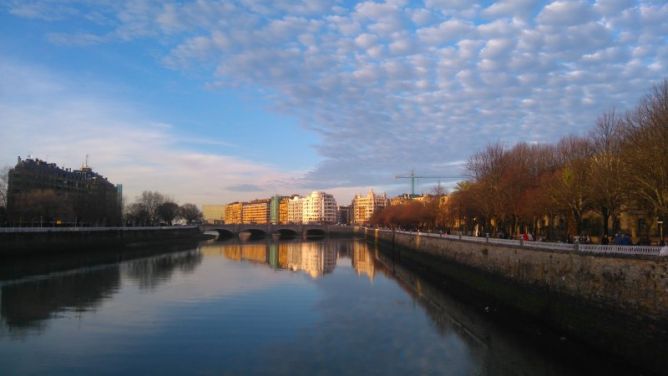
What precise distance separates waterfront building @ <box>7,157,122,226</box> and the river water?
4116cm

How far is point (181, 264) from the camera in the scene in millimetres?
53625

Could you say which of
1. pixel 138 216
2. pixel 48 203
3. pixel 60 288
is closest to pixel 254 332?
pixel 60 288

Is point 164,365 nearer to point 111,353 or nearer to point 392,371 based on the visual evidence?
point 111,353

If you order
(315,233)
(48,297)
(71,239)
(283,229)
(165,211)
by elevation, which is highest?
(165,211)

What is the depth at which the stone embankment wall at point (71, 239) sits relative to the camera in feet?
163

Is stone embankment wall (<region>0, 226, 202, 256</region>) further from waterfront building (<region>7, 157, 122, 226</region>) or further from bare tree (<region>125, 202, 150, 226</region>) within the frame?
bare tree (<region>125, 202, 150, 226</region>)

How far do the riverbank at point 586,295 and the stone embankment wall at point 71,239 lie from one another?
4265cm

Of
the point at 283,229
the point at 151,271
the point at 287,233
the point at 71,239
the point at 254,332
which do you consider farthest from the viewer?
the point at 287,233

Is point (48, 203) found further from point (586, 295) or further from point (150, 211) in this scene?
point (586, 295)

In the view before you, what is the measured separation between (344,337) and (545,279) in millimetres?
9607

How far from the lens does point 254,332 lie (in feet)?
67.3

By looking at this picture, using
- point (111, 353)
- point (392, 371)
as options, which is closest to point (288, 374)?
point (392, 371)

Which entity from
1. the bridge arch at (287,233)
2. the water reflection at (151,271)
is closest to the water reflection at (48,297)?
the water reflection at (151,271)

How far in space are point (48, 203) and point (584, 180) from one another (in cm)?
7059
